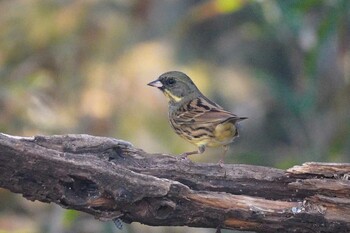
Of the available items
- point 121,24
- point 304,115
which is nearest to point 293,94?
point 304,115

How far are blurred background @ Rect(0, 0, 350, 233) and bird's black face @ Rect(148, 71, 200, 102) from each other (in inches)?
54.6

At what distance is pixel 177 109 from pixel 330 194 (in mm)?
1783

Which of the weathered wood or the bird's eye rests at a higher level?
the bird's eye

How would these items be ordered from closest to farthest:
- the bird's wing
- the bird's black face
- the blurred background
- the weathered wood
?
the weathered wood, the bird's wing, the bird's black face, the blurred background

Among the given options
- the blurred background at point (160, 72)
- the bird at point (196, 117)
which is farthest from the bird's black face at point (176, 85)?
the blurred background at point (160, 72)

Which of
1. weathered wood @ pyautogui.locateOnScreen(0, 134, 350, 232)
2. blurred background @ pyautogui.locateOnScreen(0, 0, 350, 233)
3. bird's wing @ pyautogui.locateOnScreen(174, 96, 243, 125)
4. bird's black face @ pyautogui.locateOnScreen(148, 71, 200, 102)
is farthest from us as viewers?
blurred background @ pyautogui.locateOnScreen(0, 0, 350, 233)

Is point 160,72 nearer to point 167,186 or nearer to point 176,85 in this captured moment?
point 176,85

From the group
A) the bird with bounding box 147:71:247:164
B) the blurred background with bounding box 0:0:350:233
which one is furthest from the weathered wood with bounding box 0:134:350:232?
the blurred background with bounding box 0:0:350:233

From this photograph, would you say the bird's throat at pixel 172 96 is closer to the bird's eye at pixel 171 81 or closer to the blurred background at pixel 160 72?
the bird's eye at pixel 171 81

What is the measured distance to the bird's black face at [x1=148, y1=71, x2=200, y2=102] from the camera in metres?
6.52

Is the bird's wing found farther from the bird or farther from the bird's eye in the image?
the bird's eye

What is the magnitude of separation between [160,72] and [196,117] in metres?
4.01

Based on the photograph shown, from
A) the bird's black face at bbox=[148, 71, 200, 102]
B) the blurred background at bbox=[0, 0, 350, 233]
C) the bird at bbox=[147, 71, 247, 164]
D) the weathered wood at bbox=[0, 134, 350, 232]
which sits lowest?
the weathered wood at bbox=[0, 134, 350, 232]

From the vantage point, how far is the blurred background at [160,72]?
8.48 meters
